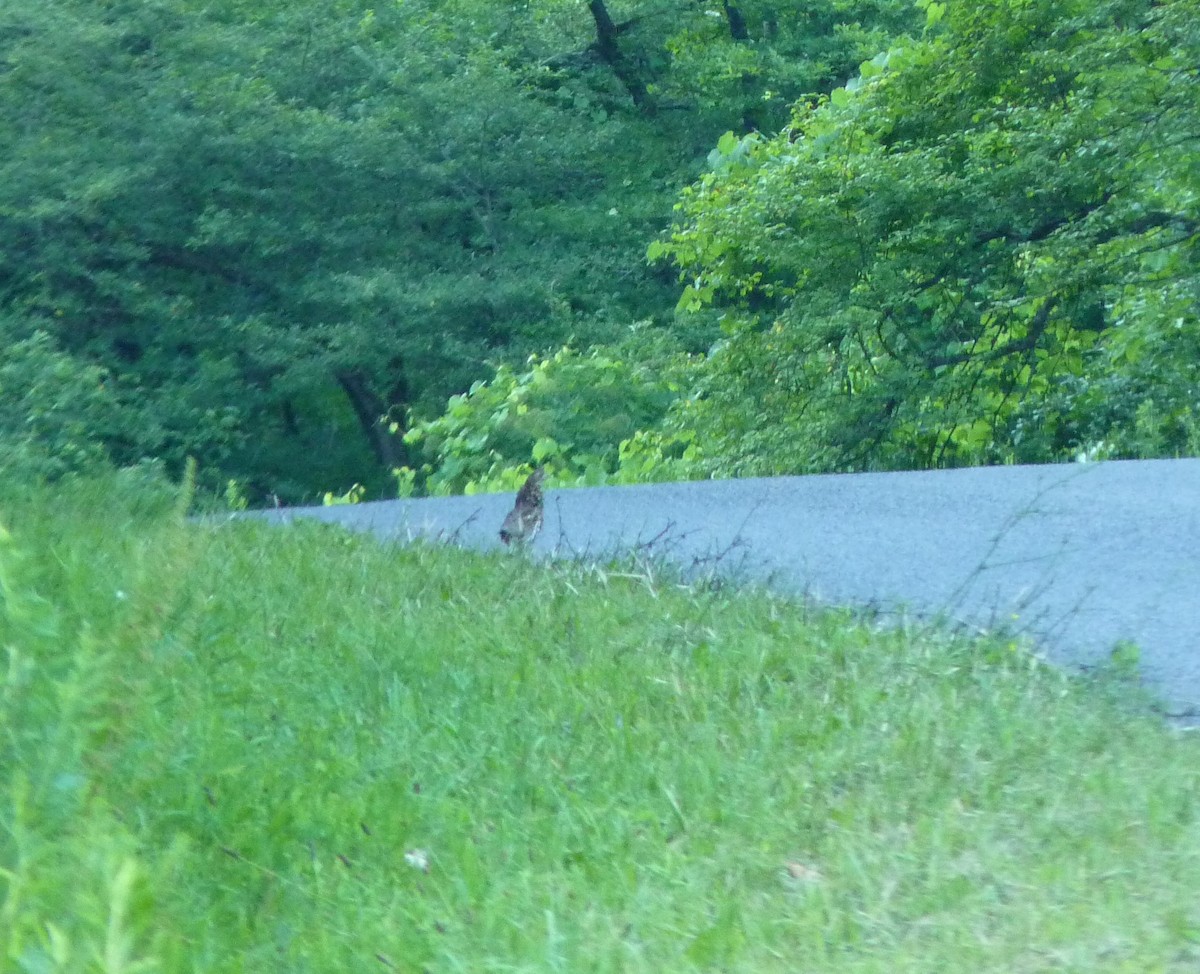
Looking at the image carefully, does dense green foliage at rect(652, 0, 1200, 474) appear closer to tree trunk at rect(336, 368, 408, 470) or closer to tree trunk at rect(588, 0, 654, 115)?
tree trunk at rect(336, 368, 408, 470)

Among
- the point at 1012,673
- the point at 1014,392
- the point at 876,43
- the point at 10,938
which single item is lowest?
the point at 1014,392

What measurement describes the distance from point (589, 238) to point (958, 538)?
1672 centimetres

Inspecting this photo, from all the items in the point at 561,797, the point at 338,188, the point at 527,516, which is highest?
the point at 338,188

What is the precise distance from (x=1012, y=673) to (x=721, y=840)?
1.60 metres

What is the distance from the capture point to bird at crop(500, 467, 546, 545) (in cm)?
745

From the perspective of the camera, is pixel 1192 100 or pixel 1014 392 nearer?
pixel 1192 100

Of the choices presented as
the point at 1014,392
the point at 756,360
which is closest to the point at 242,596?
the point at 756,360

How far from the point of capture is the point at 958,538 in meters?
6.98

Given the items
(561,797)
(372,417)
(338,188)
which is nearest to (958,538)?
(561,797)

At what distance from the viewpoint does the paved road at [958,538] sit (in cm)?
546

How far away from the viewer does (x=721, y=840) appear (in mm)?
3627

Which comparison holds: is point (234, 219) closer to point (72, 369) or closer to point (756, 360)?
point (72, 369)

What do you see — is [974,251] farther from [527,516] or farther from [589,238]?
[589,238]

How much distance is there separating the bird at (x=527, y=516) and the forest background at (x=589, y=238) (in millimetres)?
4051
